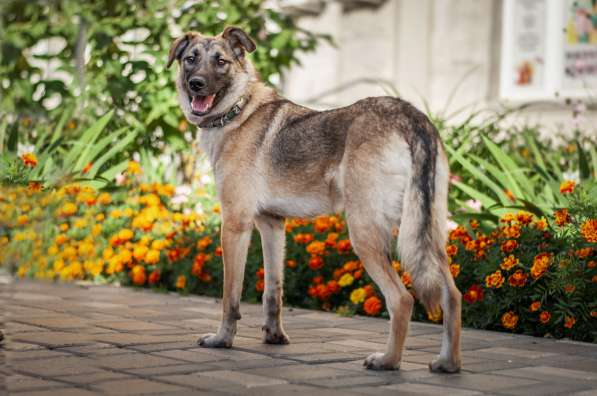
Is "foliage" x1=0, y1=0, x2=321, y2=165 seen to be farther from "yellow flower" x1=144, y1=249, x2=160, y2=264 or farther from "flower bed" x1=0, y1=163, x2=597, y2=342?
"yellow flower" x1=144, y1=249, x2=160, y2=264

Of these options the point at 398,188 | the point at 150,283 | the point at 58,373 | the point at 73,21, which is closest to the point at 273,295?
the point at 398,188

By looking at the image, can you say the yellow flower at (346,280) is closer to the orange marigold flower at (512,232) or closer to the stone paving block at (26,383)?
the orange marigold flower at (512,232)

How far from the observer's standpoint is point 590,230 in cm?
493

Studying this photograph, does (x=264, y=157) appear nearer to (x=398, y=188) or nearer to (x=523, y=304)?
(x=398, y=188)

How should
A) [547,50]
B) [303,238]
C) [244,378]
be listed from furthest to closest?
[547,50] < [303,238] < [244,378]

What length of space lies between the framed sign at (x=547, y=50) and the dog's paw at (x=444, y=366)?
727 cm

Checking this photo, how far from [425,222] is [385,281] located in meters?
0.33

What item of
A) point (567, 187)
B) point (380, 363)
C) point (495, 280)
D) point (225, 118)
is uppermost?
point (225, 118)

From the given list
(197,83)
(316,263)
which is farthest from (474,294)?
(197,83)

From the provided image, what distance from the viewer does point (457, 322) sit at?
12.8ft

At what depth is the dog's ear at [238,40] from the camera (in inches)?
189

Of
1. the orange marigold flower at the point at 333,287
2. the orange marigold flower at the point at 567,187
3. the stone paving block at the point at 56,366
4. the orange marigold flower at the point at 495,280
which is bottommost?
the stone paving block at the point at 56,366

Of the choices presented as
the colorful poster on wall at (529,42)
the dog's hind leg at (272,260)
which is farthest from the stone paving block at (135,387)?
the colorful poster on wall at (529,42)

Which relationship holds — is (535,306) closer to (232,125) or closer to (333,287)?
(333,287)
